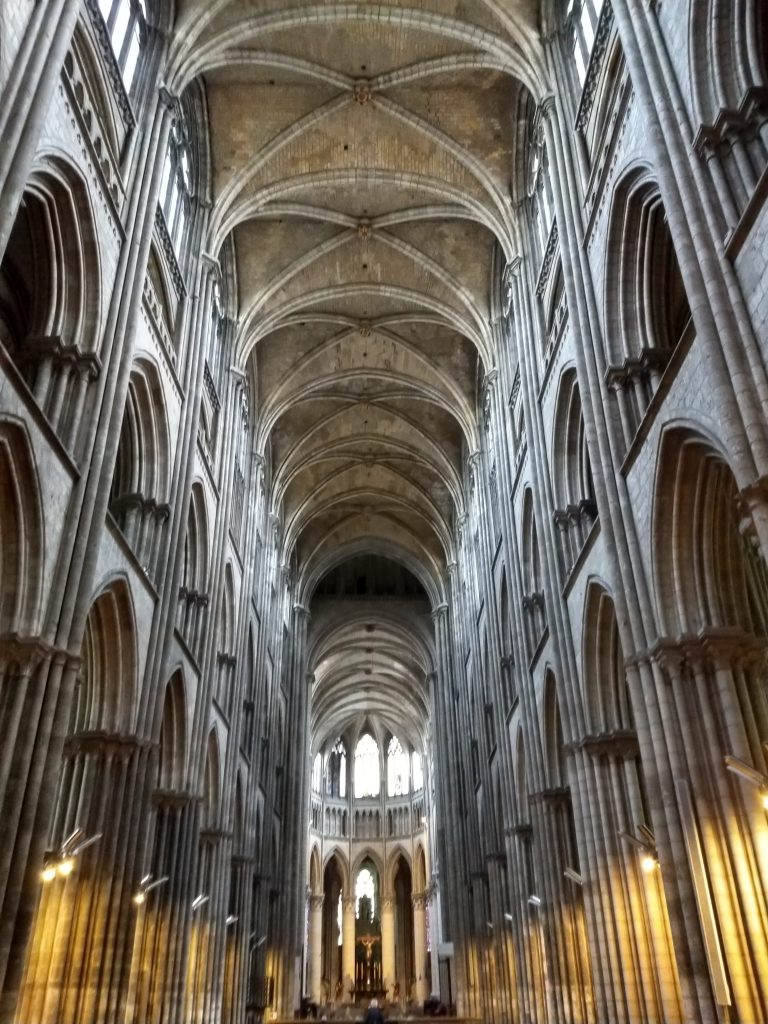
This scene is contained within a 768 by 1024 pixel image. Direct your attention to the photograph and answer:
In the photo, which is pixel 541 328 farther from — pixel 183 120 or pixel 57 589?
pixel 57 589

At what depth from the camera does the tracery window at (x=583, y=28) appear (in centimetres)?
1653

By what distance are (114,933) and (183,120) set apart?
1768 cm

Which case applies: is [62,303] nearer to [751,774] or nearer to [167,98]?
[167,98]

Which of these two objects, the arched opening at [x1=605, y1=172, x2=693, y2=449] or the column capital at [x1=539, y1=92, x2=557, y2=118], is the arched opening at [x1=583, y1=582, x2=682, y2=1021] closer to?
the arched opening at [x1=605, y1=172, x2=693, y2=449]

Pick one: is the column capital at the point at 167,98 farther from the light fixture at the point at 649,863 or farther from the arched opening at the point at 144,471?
the light fixture at the point at 649,863

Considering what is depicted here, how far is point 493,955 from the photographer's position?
27844 mm

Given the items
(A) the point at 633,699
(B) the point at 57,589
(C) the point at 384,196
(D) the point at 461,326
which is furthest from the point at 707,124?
(D) the point at 461,326

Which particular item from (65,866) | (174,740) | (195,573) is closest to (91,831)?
(65,866)

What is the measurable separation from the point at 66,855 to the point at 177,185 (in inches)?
591

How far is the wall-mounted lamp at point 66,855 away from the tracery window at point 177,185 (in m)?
12.9

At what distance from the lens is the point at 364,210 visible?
26078 mm

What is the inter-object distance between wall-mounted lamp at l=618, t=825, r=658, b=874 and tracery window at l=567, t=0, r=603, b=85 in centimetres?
1330

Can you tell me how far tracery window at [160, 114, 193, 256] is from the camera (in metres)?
20.2

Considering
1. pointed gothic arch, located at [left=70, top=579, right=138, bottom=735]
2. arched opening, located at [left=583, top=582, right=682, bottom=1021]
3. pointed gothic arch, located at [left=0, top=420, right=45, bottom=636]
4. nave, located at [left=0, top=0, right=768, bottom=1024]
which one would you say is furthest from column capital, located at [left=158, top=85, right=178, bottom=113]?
arched opening, located at [left=583, top=582, right=682, bottom=1021]
